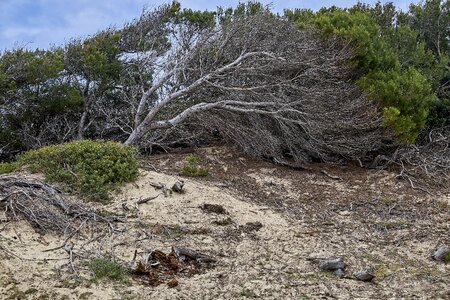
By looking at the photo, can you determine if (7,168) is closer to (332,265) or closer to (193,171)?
(193,171)

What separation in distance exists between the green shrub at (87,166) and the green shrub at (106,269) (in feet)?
7.99

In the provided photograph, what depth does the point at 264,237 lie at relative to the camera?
836 cm

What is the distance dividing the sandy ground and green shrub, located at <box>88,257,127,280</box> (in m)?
0.13

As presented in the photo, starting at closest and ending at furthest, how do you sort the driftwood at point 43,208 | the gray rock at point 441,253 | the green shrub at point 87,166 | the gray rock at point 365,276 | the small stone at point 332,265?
the gray rock at point 365,276, the small stone at point 332,265, the gray rock at point 441,253, the driftwood at point 43,208, the green shrub at point 87,166

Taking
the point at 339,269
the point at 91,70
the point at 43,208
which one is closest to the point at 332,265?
the point at 339,269

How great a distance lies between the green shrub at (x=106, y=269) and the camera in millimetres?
6406

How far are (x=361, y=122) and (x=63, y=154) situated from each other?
611cm

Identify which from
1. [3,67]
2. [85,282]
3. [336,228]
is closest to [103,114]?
[3,67]

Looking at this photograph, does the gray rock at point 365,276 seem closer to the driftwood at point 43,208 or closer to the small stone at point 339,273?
the small stone at point 339,273

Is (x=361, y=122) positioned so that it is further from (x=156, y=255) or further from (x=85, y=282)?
(x=85, y=282)

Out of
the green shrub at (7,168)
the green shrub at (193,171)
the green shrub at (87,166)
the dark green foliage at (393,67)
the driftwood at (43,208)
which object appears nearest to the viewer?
the driftwood at (43,208)

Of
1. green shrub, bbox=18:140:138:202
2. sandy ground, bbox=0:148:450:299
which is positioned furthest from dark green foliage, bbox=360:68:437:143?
green shrub, bbox=18:140:138:202

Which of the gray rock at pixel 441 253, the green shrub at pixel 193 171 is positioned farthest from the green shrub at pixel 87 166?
the gray rock at pixel 441 253

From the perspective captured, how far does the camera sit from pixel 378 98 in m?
12.3
